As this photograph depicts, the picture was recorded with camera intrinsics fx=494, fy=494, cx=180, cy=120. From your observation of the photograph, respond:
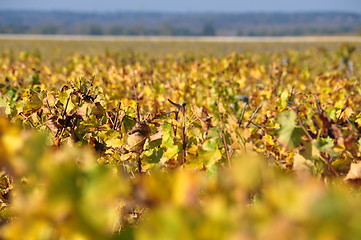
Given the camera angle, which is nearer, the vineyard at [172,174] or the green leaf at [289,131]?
the vineyard at [172,174]

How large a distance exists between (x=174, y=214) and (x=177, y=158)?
4.90 feet

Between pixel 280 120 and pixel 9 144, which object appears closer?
pixel 9 144

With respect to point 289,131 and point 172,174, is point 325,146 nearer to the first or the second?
point 289,131

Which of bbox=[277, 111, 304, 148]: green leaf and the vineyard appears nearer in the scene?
the vineyard

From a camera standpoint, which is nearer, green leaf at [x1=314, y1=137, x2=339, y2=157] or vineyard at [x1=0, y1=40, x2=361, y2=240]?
vineyard at [x1=0, y1=40, x2=361, y2=240]

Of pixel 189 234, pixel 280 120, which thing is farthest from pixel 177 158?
pixel 189 234

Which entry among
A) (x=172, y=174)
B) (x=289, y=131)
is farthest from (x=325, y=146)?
(x=172, y=174)

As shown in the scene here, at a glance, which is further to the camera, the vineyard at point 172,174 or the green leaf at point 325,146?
the green leaf at point 325,146

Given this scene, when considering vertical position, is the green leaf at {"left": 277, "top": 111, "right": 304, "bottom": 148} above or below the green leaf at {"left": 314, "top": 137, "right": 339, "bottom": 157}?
above

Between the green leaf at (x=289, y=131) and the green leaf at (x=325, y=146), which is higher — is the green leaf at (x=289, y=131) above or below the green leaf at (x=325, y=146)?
above

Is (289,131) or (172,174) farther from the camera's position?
(289,131)

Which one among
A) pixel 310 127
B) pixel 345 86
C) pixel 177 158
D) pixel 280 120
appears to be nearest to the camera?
pixel 280 120

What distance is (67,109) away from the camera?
240 cm

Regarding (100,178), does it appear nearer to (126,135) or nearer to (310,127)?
(310,127)
